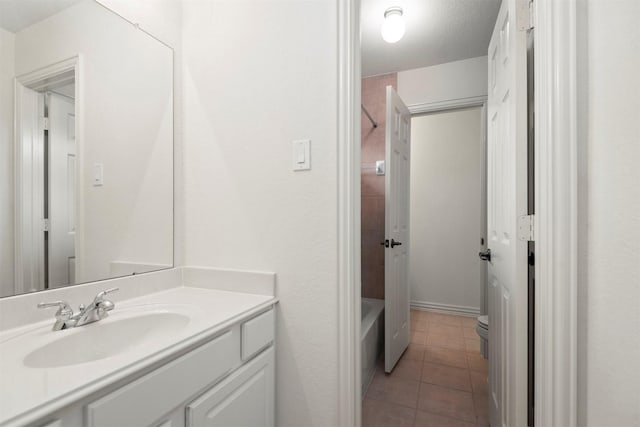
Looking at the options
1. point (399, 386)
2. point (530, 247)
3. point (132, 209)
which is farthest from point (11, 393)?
point (399, 386)

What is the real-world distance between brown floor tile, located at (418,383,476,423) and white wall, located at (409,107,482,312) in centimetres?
166

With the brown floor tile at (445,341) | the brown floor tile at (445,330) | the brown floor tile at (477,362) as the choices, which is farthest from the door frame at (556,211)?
the brown floor tile at (445,330)

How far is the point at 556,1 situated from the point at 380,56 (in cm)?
191

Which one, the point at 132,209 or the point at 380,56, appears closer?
the point at 132,209

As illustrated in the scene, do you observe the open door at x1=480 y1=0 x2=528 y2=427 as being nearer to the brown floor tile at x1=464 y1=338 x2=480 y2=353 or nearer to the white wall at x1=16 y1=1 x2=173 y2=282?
the brown floor tile at x1=464 y1=338 x2=480 y2=353

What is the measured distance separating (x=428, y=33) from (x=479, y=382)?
2.53 metres

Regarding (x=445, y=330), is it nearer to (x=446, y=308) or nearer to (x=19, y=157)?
(x=446, y=308)

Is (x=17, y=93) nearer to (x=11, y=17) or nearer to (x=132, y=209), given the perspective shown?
(x=11, y=17)

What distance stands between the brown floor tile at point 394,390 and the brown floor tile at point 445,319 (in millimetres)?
1337

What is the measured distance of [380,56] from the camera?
260 cm

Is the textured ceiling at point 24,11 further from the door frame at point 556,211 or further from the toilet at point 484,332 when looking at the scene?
the toilet at point 484,332

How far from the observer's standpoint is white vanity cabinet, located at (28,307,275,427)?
64cm

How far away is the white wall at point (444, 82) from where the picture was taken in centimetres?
257

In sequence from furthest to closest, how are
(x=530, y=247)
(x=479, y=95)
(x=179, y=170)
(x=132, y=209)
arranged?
(x=479, y=95), (x=179, y=170), (x=132, y=209), (x=530, y=247)
